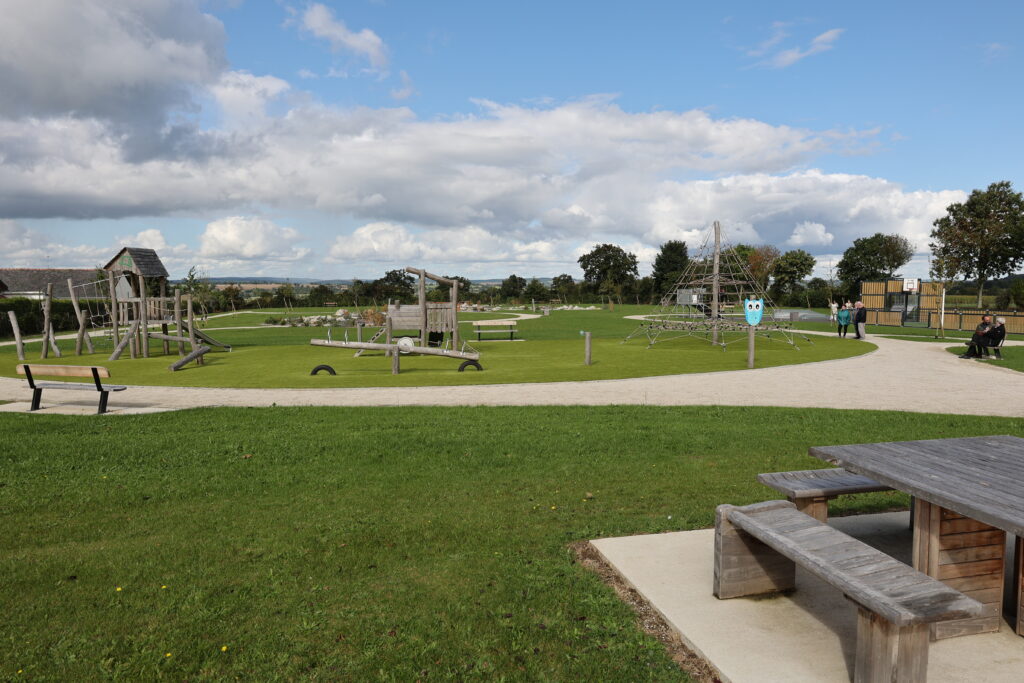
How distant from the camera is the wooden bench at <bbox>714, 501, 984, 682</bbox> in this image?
111 inches

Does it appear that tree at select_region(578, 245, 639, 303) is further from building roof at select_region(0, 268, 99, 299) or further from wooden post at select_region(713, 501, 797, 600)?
wooden post at select_region(713, 501, 797, 600)

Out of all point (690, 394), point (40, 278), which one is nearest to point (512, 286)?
point (40, 278)

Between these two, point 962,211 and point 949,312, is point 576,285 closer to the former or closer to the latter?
point 962,211

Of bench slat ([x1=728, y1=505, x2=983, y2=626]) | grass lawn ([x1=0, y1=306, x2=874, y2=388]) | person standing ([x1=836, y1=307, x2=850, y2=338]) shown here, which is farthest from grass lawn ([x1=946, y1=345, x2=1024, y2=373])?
bench slat ([x1=728, y1=505, x2=983, y2=626])

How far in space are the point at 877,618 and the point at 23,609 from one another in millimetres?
4822

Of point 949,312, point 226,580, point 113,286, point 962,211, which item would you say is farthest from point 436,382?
point 962,211

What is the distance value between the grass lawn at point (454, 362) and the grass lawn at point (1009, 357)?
107 inches

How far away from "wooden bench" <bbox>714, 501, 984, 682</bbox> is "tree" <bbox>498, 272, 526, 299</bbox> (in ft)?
276

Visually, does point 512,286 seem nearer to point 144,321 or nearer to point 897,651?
point 144,321

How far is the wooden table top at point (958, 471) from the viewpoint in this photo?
3.14 meters

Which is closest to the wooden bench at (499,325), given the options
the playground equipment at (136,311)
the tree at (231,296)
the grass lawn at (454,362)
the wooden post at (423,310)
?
the grass lawn at (454,362)

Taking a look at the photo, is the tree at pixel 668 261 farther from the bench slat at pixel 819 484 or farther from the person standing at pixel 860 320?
the bench slat at pixel 819 484

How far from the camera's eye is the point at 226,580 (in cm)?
439

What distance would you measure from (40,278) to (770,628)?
70572 millimetres
